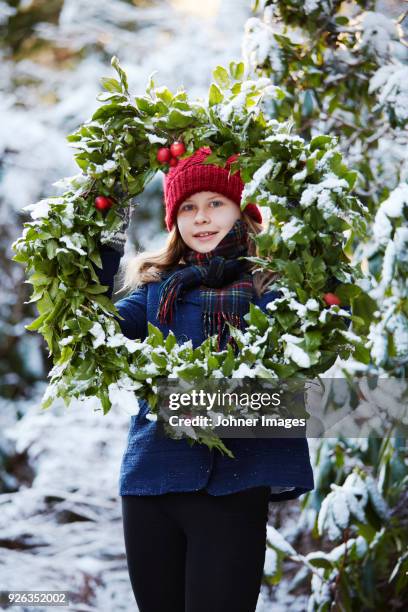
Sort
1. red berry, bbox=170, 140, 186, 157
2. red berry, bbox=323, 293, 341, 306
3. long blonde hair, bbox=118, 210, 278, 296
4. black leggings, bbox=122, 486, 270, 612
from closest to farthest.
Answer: black leggings, bbox=122, 486, 270, 612, red berry, bbox=323, 293, 341, 306, red berry, bbox=170, 140, 186, 157, long blonde hair, bbox=118, 210, 278, 296

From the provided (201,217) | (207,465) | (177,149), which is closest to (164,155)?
(177,149)

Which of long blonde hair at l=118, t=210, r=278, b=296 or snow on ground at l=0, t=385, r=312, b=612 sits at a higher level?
long blonde hair at l=118, t=210, r=278, b=296

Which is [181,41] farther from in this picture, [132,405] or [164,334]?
[132,405]

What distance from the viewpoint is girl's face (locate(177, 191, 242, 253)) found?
186 cm

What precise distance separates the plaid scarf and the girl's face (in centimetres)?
2

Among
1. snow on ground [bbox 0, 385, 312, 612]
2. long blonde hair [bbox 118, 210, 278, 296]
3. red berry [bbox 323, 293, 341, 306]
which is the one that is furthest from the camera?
snow on ground [bbox 0, 385, 312, 612]

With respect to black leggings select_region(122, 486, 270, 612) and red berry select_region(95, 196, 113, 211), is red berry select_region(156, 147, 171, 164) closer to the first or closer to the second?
red berry select_region(95, 196, 113, 211)

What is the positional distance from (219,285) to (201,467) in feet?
1.38

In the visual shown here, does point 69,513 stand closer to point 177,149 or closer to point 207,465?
point 207,465

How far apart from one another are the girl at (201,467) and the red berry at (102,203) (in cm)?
8

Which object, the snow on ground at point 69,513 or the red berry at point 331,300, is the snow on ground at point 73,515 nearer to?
the snow on ground at point 69,513

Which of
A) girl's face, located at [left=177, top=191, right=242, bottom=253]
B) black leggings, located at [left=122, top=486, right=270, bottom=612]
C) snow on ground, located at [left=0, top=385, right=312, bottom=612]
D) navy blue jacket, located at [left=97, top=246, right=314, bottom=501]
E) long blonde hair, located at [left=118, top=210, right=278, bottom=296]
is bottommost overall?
snow on ground, located at [left=0, top=385, right=312, bottom=612]

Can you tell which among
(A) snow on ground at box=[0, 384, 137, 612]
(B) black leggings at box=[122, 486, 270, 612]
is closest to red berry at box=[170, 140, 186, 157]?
(B) black leggings at box=[122, 486, 270, 612]

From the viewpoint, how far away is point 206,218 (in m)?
1.86
